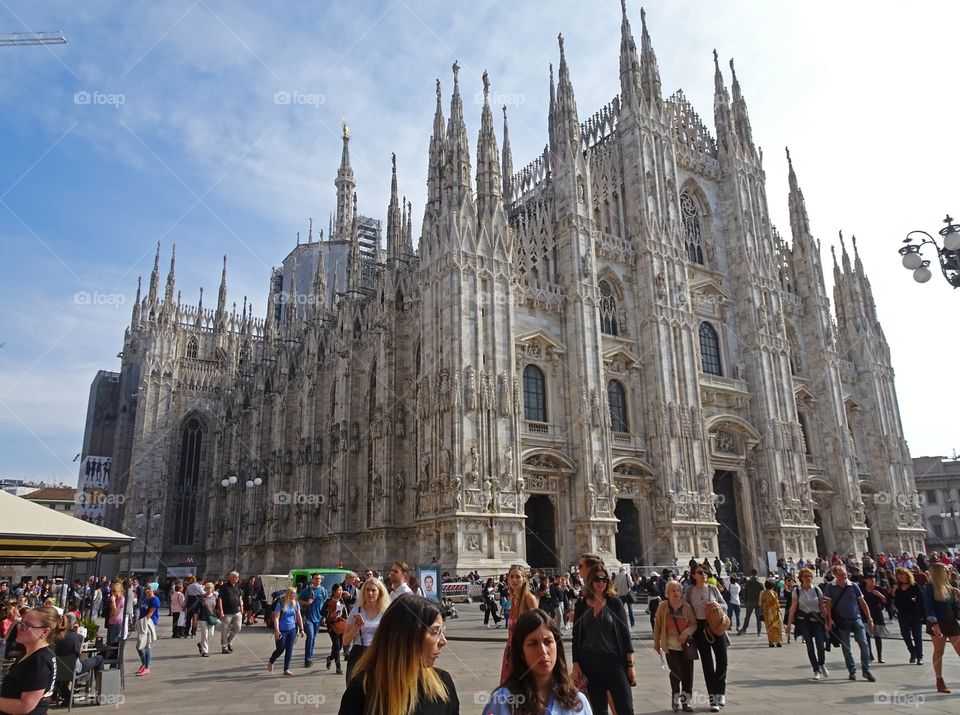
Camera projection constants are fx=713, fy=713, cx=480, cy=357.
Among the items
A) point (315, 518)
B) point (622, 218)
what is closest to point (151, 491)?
point (315, 518)

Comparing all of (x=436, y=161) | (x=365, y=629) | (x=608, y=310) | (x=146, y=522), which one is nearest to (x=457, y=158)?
(x=436, y=161)

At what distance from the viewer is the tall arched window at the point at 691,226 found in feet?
128

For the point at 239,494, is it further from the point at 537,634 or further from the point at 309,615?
the point at 537,634

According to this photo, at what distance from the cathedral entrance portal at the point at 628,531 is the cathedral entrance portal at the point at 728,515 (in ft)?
17.4

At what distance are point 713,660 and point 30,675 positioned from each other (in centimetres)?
674

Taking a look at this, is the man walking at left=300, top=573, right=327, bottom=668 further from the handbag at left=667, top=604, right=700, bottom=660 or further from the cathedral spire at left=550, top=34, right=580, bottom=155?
the cathedral spire at left=550, top=34, right=580, bottom=155

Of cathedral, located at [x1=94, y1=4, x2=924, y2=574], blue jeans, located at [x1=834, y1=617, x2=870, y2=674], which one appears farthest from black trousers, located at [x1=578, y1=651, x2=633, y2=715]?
cathedral, located at [x1=94, y1=4, x2=924, y2=574]

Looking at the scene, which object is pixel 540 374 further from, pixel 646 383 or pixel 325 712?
pixel 325 712

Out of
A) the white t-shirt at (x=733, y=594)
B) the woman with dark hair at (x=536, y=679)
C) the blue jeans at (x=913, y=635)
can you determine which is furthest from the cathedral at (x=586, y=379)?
the woman with dark hair at (x=536, y=679)

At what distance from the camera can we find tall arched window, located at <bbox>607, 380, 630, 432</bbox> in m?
32.1

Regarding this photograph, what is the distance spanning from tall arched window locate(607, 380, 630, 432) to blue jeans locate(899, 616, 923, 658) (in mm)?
20383

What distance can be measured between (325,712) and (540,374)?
2270 cm

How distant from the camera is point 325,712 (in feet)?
27.9

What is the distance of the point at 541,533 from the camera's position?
29.3 meters
